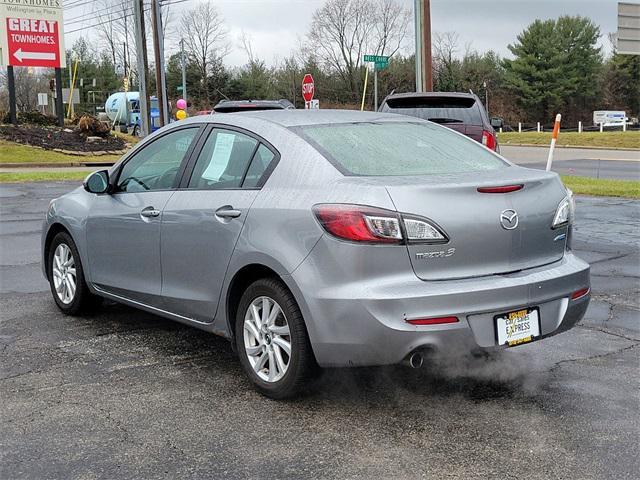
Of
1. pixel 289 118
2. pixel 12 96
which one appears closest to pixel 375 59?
pixel 12 96

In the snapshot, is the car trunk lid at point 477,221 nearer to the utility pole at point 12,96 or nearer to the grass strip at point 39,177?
the grass strip at point 39,177

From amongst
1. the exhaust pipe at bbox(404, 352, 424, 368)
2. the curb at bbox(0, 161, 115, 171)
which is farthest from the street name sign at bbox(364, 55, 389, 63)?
the exhaust pipe at bbox(404, 352, 424, 368)

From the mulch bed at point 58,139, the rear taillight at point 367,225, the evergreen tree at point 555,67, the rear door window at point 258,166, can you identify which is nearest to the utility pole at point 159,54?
the mulch bed at point 58,139

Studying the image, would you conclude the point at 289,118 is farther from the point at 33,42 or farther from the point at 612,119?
the point at 612,119

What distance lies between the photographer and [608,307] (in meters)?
6.49

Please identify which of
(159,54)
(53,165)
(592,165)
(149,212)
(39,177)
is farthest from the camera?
(159,54)

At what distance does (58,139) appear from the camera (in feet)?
99.9

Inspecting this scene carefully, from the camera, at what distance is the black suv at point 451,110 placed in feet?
38.8

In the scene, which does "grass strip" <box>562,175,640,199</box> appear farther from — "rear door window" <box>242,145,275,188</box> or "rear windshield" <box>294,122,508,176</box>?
"rear door window" <box>242,145,275,188</box>

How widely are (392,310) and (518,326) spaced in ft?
2.42

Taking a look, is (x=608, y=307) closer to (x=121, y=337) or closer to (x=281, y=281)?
(x=281, y=281)

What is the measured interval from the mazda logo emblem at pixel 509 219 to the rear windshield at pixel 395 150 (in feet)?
1.69

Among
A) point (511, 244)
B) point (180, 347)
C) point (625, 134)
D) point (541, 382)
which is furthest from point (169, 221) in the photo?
point (625, 134)

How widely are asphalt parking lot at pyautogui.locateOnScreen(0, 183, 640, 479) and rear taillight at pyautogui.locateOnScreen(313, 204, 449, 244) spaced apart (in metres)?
0.63
